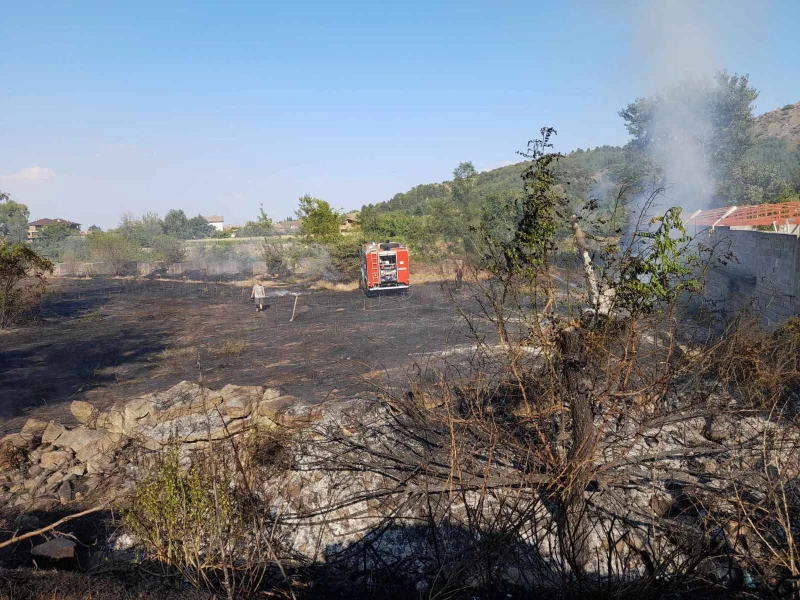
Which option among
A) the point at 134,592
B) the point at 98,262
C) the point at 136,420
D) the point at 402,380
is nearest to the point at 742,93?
the point at 402,380

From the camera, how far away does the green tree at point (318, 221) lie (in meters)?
31.0

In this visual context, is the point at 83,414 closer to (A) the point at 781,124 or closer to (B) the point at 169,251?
(B) the point at 169,251

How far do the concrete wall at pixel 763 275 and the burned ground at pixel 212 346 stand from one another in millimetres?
5938

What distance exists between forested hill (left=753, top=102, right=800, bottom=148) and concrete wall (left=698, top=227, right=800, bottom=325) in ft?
135

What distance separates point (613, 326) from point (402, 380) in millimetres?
5183

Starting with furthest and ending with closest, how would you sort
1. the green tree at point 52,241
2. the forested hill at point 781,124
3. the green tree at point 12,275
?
the forested hill at point 781,124 < the green tree at point 52,241 < the green tree at point 12,275

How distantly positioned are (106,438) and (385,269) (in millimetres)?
16014

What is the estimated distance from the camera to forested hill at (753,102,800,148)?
4753 cm

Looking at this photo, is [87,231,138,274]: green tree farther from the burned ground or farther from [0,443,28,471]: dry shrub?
[0,443,28,471]: dry shrub

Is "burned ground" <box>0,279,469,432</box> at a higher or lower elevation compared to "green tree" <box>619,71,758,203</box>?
lower

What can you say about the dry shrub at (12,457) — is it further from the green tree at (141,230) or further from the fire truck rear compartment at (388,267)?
the green tree at (141,230)

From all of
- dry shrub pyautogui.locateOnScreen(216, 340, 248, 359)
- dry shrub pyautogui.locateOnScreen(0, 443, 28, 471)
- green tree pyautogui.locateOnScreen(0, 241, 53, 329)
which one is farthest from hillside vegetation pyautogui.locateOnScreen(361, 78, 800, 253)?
dry shrub pyautogui.locateOnScreen(0, 443, 28, 471)

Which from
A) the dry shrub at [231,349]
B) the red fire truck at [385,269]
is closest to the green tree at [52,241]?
the red fire truck at [385,269]

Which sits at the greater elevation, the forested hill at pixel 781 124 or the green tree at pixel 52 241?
the forested hill at pixel 781 124
